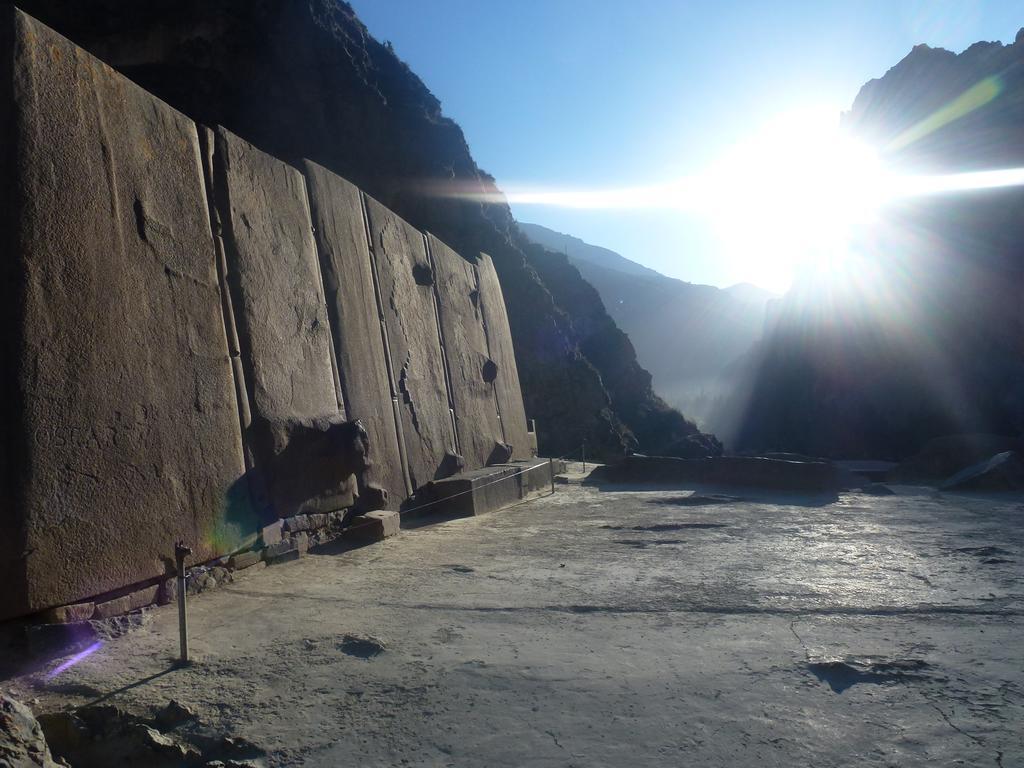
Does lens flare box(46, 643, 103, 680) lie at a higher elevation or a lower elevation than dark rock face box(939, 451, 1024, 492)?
higher

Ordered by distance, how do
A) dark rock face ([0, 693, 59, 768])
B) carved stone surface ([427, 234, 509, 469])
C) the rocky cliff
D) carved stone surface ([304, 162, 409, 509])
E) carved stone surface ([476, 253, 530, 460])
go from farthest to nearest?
the rocky cliff → carved stone surface ([476, 253, 530, 460]) → carved stone surface ([427, 234, 509, 469]) → carved stone surface ([304, 162, 409, 509]) → dark rock face ([0, 693, 59, 768])

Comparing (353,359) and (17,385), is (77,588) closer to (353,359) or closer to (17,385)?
(17,385)

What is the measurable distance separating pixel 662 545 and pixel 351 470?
2030mm

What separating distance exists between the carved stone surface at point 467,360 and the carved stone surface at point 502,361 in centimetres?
27

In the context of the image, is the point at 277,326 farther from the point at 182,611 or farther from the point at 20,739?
the point at 20,739

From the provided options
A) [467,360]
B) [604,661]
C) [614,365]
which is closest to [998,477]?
[467,360]

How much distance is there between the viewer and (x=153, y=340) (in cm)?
347

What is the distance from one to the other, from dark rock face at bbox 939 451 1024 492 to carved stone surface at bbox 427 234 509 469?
4.86m

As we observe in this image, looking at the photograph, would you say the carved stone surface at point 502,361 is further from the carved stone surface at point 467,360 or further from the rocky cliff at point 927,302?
the rocky cliff at point 927,302

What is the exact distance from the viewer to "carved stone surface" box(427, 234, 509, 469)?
791 centimetres

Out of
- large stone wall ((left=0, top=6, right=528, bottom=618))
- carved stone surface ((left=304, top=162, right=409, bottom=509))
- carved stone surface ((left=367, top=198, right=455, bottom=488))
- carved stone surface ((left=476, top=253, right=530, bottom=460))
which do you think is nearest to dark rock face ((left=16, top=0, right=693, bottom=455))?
carved stone surface ((left=476, top=253, right=530, bottom=460))

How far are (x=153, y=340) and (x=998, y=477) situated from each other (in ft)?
25.9

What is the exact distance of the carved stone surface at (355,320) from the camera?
5.46m

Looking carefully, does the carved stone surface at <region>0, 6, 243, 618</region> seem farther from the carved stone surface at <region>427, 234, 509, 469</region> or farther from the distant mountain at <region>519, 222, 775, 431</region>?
the distant mountain at <region>519, 222, 775, 431</region>
